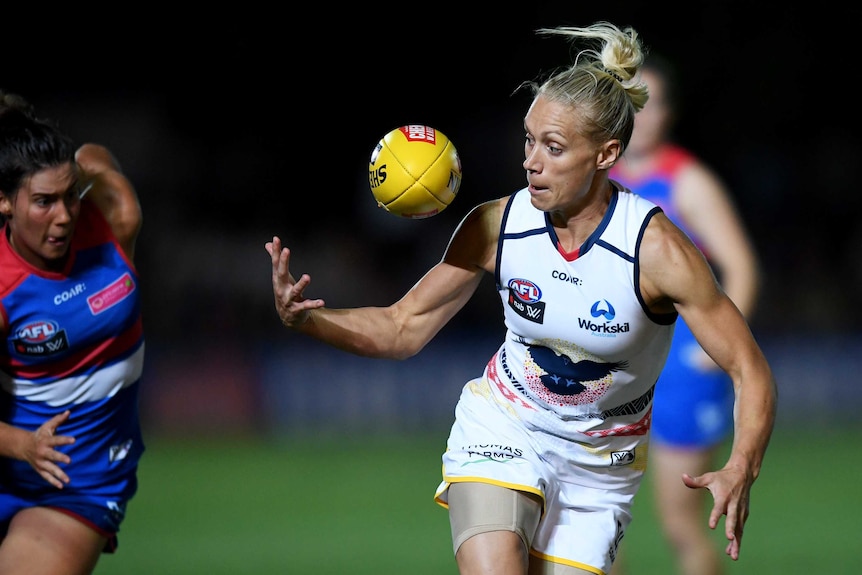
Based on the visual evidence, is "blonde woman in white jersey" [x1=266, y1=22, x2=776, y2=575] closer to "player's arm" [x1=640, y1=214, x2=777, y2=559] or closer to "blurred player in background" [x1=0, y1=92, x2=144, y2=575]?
"player's arm" [x1=640, y1=214, x2=777, y2=559]

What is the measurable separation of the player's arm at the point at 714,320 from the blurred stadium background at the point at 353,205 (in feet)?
15.5

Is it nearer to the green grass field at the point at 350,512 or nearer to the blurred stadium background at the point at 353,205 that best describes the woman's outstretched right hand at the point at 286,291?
the green grass field at the point at 350,512

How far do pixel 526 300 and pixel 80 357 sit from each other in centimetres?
175

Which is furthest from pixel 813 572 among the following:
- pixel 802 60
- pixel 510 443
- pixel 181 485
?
pixel 802 60

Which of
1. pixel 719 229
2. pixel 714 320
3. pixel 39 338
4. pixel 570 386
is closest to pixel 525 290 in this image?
pixel 570 386

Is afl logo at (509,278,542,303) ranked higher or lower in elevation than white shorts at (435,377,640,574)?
higher

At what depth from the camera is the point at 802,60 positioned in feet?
55.5

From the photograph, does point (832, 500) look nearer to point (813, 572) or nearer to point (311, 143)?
point (813, 572)

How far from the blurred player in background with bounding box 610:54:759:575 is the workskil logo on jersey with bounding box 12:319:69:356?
2711mm

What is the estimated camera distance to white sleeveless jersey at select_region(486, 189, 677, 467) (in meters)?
3.67

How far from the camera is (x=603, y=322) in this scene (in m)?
3.69

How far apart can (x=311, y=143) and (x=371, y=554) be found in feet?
30.2

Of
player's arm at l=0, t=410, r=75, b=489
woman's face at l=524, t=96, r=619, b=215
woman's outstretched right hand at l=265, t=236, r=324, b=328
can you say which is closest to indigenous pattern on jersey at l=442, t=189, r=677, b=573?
woman's face at l=524, t=96, r=619, b=215

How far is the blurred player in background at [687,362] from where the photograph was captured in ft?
17.3
